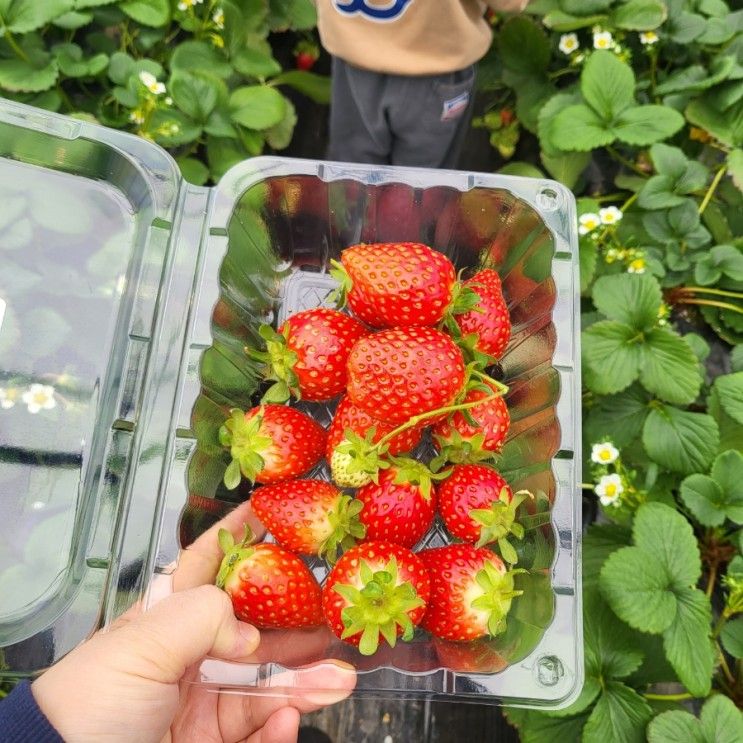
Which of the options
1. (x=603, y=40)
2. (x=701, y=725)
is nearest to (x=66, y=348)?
(x=701, y=725)

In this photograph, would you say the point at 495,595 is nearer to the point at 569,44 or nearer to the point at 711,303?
the point at 711,303

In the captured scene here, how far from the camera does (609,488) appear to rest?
1084 mm

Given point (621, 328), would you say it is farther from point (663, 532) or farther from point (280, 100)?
point (280, 100)

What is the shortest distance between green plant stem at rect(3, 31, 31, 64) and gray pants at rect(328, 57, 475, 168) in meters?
0.60

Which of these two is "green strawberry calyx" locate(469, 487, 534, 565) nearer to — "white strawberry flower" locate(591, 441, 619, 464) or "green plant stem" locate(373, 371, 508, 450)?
"green plant stem" locate(373, 371, 508, 450)

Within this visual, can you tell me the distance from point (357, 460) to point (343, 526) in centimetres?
9

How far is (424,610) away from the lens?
32.4 inches

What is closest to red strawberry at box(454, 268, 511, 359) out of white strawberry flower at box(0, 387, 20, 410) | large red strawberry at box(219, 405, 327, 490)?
large red strawberry at box(219, 405, 327, 490)

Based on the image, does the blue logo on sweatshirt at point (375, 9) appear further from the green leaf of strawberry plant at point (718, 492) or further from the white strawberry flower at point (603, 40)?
the green leaf of strawberry plant at point (718, 492)

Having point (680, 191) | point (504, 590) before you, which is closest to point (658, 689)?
point (504, 590)

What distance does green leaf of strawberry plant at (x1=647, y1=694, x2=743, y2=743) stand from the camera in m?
0.98

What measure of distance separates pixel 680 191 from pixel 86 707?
126cm

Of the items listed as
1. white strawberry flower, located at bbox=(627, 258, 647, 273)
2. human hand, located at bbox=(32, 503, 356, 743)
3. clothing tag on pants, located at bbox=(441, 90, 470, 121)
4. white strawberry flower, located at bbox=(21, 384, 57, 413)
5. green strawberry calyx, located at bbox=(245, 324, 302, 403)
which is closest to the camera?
human hand, located at bbox=(32, 503, 356, 743)

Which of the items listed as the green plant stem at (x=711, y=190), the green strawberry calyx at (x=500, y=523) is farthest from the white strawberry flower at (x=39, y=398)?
the green plant stem at (x=711, y=190)
